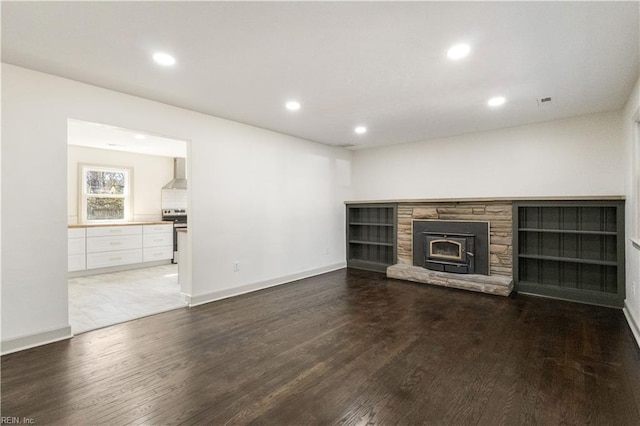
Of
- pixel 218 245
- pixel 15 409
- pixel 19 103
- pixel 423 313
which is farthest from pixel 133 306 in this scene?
pixel 423 313

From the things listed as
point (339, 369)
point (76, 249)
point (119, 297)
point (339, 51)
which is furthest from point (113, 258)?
point (339, 51)

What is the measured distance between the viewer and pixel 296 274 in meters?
5.40

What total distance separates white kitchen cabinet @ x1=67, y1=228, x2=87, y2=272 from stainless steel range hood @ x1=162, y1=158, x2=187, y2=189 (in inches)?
82.1

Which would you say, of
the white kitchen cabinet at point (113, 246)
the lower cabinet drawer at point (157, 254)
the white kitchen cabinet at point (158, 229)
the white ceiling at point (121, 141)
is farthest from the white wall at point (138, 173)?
the lower cabinet drawer at point (157, 254)

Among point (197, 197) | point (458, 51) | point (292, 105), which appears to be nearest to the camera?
point (458, 51)

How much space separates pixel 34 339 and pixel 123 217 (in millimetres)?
4546

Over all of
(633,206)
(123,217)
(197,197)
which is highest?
(197,197)

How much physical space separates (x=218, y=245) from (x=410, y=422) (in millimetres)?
3215

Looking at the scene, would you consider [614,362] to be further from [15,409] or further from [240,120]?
[240,120]

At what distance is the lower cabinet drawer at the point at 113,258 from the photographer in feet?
18.8

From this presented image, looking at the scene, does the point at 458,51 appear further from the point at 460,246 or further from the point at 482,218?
the point at 460,246

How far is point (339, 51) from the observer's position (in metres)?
2.46

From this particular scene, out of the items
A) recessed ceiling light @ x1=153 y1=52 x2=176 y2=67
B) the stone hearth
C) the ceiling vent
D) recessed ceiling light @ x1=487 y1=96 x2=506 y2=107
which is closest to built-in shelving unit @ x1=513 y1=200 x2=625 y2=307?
the stone hearth

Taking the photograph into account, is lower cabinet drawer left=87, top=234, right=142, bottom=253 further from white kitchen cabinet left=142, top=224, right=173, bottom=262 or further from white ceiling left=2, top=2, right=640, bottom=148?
white ceiling left=2, top=2, right=640, bottom=148
